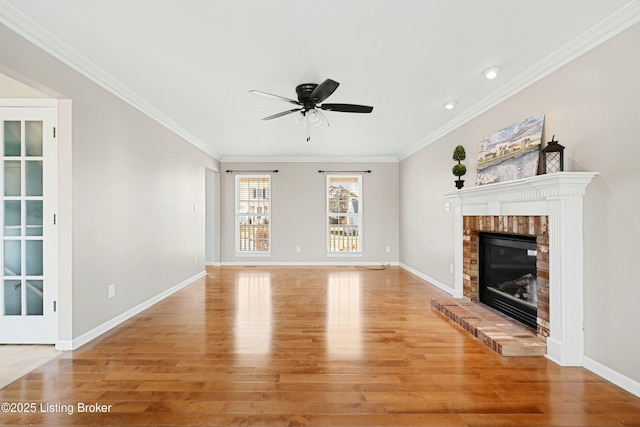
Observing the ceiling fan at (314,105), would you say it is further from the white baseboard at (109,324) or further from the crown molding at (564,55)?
the white baseboard at (109,324)

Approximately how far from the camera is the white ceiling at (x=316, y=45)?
214cm

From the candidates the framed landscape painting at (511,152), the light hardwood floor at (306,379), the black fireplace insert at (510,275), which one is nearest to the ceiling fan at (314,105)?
the framed landscape painting at (511,152)

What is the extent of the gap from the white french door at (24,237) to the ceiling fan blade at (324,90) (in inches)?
96.3

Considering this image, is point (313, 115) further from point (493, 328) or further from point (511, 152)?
point (493, 328)

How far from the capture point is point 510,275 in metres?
3.52

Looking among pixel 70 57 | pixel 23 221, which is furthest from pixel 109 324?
pixel 70 57

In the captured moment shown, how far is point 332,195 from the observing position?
7664 mm

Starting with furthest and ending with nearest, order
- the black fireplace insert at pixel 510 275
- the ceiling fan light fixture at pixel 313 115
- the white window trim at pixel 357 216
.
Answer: the white window trim at pixel 357 216 < the ceiling fan light fixture at pixel 313 115 < the black fireplace insert at pixel 510 275

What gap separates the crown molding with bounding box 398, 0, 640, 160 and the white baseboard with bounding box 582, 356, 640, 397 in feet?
7.68

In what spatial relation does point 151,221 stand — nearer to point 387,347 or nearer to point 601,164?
point 387,347

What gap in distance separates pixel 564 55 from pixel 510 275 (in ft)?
7.03

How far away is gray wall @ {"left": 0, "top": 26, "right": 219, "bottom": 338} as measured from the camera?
2820 millimetres

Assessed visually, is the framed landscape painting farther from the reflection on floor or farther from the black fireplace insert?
the reflection on floor

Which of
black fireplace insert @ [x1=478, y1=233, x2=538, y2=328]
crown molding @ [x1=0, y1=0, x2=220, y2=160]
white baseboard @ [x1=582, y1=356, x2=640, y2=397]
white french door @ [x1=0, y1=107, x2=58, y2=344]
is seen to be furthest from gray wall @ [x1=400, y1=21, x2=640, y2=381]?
white french door @ [x1=0, y1=107, x2=58, y2=344]
